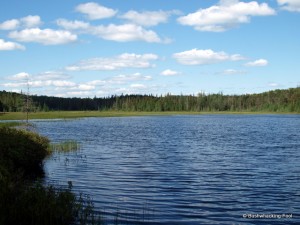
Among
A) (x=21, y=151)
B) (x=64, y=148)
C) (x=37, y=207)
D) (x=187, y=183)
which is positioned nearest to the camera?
(x=37, y=207)

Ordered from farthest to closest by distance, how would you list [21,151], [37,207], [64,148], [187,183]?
[64,148] → [21,151] → [187,183] → [37,207]

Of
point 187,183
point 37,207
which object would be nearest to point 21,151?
point 187,183

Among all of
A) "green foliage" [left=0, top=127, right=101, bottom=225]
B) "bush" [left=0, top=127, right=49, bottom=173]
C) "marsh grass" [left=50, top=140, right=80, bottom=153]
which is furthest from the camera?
"marsh grass" [left=50, top=140, right=80, bottom=153]

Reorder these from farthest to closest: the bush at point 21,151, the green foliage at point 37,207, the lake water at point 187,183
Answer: the bush at point 21,151 < the lake water at point 187,183 < the green foliage at point 37,207

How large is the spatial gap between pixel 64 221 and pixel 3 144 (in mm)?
13541

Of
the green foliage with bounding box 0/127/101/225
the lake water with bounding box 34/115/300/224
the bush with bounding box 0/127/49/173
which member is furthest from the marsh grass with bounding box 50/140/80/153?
the green foliage with bounding box 0/127/101/225

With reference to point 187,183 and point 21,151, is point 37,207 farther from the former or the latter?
point 21,151

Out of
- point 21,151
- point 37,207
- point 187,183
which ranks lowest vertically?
point 187,183

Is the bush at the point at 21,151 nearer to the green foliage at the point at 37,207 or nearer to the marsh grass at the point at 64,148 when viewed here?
the green foliage at the point at 37,207

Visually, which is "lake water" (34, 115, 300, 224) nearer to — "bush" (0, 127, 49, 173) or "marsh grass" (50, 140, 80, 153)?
"marsh grass" (50, 140, 80, 153)

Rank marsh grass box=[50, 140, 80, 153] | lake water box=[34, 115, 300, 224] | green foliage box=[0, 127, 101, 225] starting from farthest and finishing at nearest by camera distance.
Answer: marsh grass box=[50, 140, 80, 153], lake water box=[34, 115, 300, 224], green foliage box=[0, 127, 101, 225]

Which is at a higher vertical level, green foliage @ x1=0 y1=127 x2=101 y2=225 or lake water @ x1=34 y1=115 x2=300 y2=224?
green foliage @ x1=0 y1=127 x2=101 y2=225

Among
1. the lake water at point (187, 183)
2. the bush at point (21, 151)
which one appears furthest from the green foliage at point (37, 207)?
the bush at point (21, 151)

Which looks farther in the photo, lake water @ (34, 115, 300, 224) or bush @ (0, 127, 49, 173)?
bush @ (0, 127, 49, 173)
